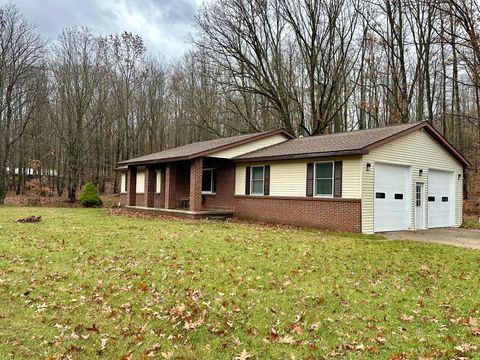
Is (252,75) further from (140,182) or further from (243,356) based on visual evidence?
(243,356)

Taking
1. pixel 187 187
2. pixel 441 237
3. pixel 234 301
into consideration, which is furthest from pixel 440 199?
pixel 234 301

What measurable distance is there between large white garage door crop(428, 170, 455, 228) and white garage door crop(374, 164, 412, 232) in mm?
1816

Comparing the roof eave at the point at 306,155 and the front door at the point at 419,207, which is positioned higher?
the roof eave at the point at 306,155

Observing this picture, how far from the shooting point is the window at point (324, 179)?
1452 centimetres

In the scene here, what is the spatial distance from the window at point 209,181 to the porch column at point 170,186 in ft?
5.21

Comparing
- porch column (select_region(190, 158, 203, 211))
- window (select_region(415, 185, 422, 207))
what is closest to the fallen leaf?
window (select_region(415, 185, 422, 207))

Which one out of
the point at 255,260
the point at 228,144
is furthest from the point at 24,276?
the point at 228,144

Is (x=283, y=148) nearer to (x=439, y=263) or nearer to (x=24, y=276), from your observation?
(x=439, y=263)

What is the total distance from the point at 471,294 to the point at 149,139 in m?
34.4

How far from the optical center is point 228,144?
18391 mm

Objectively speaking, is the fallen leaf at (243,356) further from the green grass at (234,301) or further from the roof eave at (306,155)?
the roof eave at (306,155)

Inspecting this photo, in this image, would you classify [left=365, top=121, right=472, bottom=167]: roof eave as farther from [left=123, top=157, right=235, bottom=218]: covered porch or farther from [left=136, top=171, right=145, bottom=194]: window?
[left=136, top=171, right=145, bottom=194]: window

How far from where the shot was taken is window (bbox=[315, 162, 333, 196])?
1452 centimetres

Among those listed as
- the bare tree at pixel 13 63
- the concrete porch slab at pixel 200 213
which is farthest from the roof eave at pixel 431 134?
the bare tree at pixel 13 63
